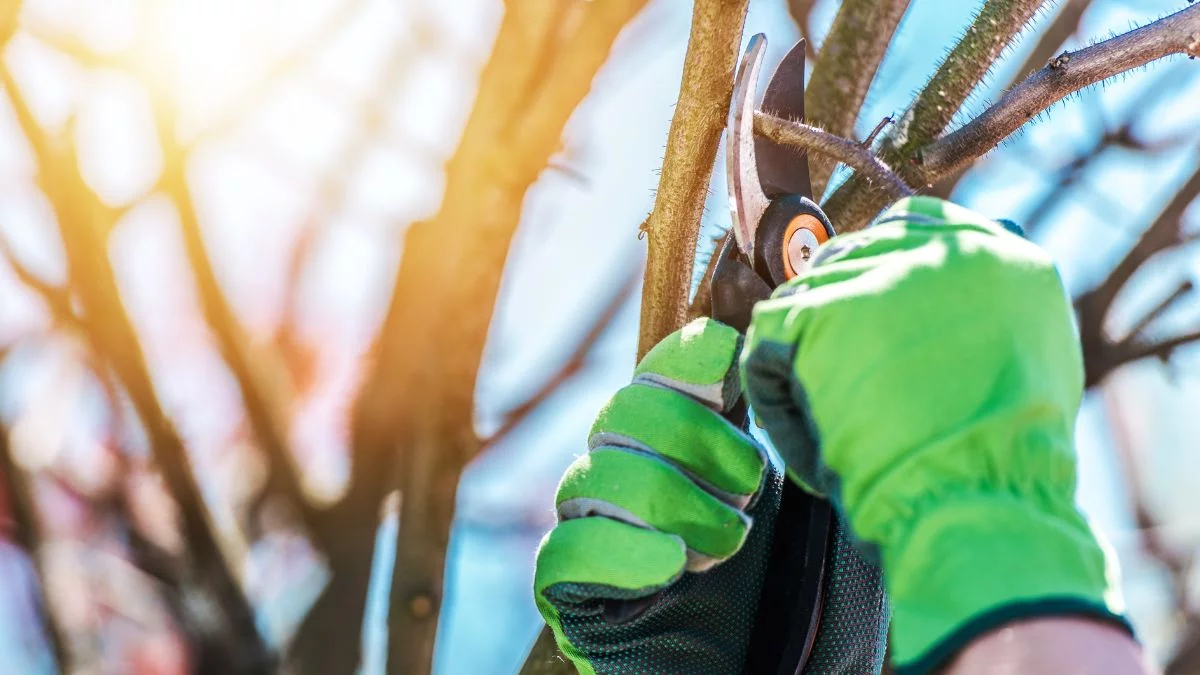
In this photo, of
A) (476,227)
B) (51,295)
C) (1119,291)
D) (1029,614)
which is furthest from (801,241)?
(1119,291)

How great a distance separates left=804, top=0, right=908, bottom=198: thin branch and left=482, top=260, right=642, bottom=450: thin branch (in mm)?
1129

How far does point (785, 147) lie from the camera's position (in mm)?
877

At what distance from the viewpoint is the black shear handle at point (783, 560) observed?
82 centimetres

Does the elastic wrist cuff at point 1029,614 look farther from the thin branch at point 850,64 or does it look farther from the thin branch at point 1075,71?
the thin branch at point 850,64

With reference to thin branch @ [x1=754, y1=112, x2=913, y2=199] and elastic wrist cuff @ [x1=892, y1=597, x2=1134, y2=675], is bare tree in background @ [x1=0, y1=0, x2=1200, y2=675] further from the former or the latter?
elastic wrist cuff @ [x1=892, y1=597, x2=1134, y2=675]

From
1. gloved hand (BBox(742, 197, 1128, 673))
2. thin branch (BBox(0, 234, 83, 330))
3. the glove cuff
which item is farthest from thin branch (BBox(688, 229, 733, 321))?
thin branch (BBox(0, 234, 83, 330))

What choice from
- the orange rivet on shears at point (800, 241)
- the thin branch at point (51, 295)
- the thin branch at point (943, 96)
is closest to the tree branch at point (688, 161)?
the orange rivet on shears at point (800, 241)

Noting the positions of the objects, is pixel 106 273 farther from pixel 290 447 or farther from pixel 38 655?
pixel 38 655

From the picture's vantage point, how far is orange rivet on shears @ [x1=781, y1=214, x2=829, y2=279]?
2.66 feet

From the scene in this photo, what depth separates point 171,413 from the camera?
5.52ft

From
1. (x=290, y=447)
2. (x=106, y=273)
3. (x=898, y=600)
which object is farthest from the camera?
(x=290, y=447)

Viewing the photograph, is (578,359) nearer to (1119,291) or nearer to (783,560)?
(1119,291)

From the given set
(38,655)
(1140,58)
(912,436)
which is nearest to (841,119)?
(1140,58)

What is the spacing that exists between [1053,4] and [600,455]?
751 mm
